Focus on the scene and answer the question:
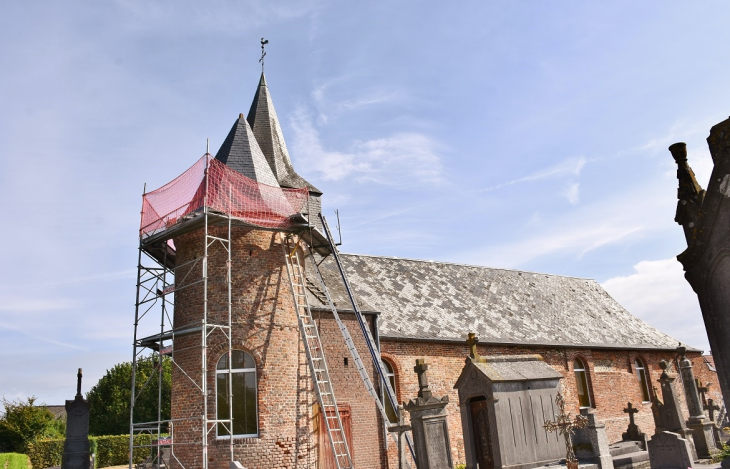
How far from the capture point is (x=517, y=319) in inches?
925

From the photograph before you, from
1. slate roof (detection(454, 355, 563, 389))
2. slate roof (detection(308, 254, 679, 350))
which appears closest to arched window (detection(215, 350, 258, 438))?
slate roof (detection(308, 254, 679, 350))

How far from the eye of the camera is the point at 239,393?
1314 cm

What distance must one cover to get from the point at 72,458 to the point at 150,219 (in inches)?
240

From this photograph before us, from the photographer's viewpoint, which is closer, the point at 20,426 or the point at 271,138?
the point at 271,138

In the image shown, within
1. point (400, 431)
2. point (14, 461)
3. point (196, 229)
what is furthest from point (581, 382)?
point (14, 461)

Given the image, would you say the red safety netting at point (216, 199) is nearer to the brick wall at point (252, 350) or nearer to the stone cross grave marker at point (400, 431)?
the brick wall at point (252, 350)

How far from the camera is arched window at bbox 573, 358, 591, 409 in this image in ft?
75.6

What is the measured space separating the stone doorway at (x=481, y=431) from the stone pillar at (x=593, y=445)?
1.96 meters

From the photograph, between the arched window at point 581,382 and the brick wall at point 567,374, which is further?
the arched window at point 581,382

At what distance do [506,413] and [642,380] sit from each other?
17.0 meters

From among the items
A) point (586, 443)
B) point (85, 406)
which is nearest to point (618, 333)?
point (586, 443)

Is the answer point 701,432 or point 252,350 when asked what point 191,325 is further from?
point 701,432

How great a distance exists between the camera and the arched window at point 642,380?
25.4 metres

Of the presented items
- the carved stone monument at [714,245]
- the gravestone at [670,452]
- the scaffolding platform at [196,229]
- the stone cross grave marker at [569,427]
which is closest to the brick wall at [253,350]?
the scaffolding platform at [196,229]
